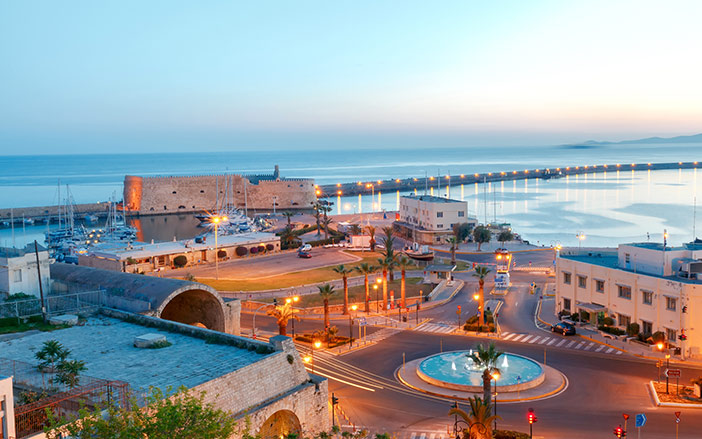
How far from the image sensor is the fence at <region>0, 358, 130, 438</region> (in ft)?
59.9

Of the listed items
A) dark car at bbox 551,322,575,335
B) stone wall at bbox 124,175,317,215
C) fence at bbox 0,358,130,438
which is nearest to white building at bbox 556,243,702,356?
dark car at bbox 551,322,575,335

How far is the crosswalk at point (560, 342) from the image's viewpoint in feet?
127

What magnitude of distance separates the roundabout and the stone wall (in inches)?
4065

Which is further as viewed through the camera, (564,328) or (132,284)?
(564,328)

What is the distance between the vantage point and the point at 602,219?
13288 cm

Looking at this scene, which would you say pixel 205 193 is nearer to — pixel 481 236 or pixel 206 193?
pixel 206 193

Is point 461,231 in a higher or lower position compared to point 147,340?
lower

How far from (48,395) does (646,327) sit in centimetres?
3496

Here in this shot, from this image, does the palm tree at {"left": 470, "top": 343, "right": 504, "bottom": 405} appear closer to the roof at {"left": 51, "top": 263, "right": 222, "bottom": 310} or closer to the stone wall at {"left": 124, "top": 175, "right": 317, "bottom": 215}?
the roof at {"left": 51, "top": 263, "right": 222, "bottom": 310}

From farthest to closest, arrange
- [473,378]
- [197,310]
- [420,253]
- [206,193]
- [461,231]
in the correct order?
[206,193] → [461,231] → [420,253] → [197,310] → [473,378]

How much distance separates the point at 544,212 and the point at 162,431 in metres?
142

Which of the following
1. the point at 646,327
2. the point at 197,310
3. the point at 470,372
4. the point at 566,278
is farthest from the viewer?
the point at 566,278

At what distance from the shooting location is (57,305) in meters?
34.0

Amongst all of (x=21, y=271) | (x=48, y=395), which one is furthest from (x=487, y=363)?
(x=21, y=271)
